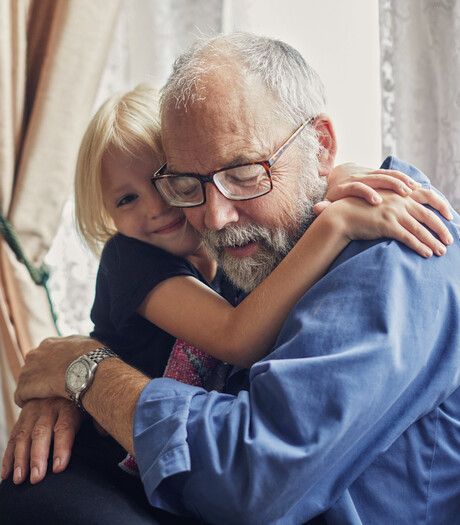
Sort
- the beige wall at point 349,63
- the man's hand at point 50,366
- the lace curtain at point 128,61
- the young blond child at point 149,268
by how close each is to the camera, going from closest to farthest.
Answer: the young blond child at point 149,268 < the man's hand at point 50,366 < the beige wall at point 349,63 < the lace curtain at point 128,61

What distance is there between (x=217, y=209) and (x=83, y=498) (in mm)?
678

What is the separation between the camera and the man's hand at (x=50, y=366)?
1.58 meters

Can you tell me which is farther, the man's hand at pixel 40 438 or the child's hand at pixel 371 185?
the man's hand at pixel 40 438

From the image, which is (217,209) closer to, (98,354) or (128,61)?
(98,354)

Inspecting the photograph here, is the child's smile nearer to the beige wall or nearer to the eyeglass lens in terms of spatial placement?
the eyeglass lens

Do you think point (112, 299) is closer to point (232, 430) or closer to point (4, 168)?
point (232, 430)

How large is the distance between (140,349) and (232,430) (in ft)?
2.41

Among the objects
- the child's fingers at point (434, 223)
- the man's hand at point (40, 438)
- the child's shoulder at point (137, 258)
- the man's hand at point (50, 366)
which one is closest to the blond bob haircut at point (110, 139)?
the child's shoulder at point (137, 258)

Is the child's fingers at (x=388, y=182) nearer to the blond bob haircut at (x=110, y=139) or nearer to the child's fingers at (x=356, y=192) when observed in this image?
the child's fingers at (x=356, y=192)

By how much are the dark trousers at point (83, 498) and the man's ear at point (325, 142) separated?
2.90 feet

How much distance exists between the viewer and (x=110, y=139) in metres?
1.62

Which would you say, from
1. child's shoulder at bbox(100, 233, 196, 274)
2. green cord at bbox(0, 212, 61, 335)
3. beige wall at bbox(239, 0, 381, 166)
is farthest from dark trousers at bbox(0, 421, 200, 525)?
beige wall at bbox(239, 0, 381, 166)

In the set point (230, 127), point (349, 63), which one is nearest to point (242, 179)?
point (230, 127)

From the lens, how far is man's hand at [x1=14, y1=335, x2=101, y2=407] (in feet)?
5.17
